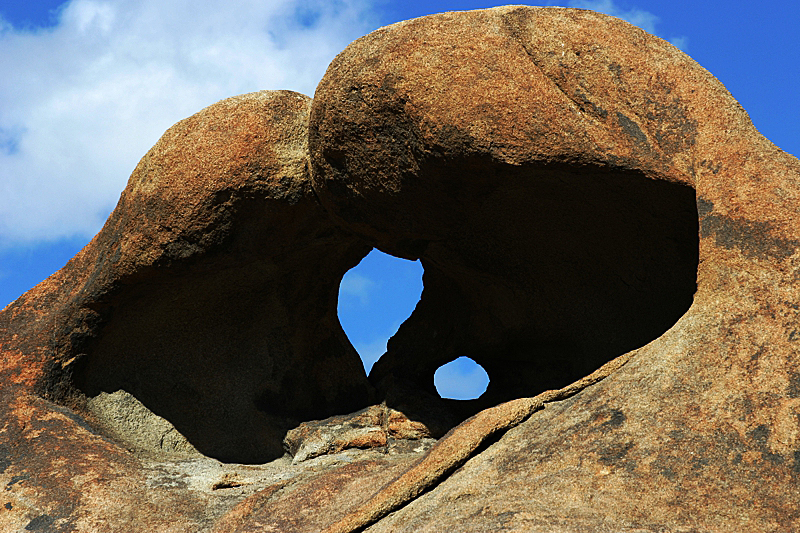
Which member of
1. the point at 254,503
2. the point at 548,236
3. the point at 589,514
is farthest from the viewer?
the point at 548,236

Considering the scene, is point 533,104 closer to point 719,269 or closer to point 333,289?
point 719,269

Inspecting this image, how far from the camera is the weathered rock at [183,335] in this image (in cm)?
317

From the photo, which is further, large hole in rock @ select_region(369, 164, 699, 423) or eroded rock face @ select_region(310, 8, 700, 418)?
large hole in rock @ select_region(369, 164, 699, 423)

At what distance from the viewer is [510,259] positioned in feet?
11.7

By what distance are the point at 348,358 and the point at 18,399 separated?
1.38 m

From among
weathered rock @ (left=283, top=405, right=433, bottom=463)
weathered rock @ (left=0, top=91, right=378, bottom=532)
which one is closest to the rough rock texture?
weathered rock @ (left=0, top=91, right=378, bottom=532)

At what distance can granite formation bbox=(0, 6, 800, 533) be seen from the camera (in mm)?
2262

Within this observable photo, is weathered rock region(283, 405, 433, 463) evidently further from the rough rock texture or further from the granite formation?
the rough rock texture

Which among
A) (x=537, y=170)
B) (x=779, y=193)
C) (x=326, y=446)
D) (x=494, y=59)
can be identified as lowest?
(x=326, y=446)

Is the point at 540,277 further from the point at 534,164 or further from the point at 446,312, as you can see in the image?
the point at 534,164

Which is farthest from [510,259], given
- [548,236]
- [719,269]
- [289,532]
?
[289,532]

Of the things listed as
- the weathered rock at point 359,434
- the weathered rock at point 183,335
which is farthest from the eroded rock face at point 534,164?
the weathered rock at point 359,434

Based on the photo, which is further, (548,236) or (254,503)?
(548,236)

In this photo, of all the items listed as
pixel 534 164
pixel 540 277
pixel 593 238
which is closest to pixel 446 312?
pixel 540 277
